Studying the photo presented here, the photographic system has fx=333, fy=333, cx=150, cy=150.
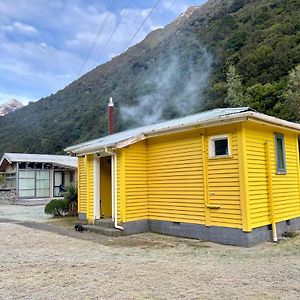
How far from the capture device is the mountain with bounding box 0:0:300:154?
32.2 meters

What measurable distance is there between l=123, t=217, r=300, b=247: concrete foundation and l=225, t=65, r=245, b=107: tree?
21.5 meters

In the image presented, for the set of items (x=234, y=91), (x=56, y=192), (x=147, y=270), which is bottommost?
(x=147, y=270)

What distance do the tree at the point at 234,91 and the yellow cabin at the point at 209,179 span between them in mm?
20237

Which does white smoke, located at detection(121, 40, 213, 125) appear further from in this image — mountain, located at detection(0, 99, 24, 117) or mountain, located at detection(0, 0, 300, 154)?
mountain, located at detection(0, 99, 24, 117)

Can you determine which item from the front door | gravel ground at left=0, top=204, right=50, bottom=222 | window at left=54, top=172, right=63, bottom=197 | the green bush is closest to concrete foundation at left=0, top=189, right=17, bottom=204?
window at left=54, top=172, right=63, bottom=197

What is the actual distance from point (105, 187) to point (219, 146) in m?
5.06

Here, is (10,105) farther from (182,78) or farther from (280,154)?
(280,154)

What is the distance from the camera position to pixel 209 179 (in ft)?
27.6

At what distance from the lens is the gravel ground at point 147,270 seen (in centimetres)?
464

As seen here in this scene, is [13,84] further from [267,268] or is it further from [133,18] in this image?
[267,268]

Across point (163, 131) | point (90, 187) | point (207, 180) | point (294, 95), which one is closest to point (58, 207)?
point (90, 187)

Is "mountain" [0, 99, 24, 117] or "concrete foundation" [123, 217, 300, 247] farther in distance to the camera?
"mountain" [0, 99, 24, 117]

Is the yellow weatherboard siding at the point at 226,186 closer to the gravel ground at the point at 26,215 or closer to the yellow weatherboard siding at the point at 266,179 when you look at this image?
the yellow weatherboard siding at the point at 266,179

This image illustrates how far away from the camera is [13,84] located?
35.8m
